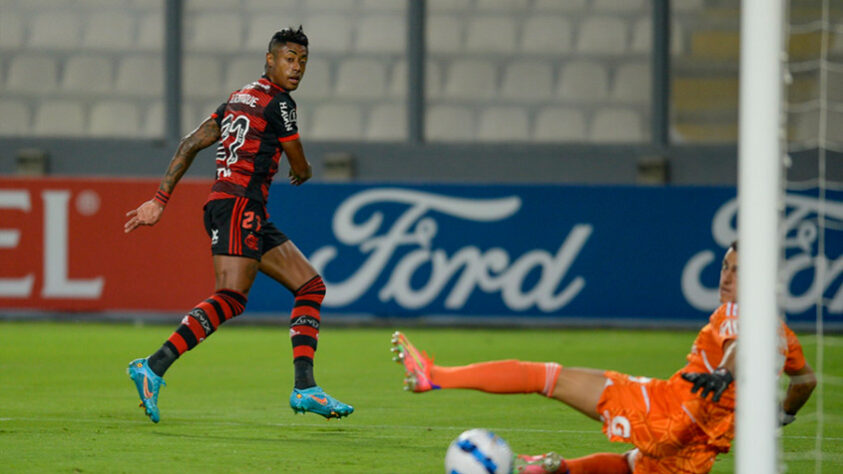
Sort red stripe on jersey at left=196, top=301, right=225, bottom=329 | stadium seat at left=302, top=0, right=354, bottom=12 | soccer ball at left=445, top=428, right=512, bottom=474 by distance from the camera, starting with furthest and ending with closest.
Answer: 1. stadium seat at left=302, top=0, right=354, bottom=12
2. red stripe on jersey at left=196, top=301, right=225, bottom=329
3. soccer ball at left=445, top=428, right=512, bottom=474

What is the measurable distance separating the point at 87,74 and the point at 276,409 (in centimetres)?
984

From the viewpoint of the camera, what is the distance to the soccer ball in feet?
14.5

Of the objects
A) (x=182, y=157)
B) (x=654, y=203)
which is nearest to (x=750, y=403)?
(x=182, y=157)

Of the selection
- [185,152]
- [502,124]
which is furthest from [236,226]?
[502,124]

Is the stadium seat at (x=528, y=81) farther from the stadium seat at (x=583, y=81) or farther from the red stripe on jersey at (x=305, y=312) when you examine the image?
the red stripe on jersey at (x=305, y=312)

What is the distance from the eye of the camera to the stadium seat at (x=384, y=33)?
1555 centimetres

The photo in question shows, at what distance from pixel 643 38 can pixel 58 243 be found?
263 inches

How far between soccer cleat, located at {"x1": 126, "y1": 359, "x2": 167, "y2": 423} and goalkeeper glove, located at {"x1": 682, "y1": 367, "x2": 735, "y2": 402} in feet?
9.11

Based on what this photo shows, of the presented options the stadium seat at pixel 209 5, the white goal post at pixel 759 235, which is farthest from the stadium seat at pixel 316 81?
the white goal post at pixel 759 235

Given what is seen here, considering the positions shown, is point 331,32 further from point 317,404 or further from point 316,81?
point 317,404

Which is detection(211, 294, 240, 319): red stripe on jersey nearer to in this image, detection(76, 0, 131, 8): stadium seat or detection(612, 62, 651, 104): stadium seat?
detection(612, 62, 651, 104): stadium seat

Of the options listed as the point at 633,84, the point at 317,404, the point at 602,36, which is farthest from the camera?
the point at 602,36

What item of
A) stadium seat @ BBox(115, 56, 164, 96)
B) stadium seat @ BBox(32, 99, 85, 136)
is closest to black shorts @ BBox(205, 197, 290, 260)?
stadium seat @ BBox(115, 56, 164, 96)

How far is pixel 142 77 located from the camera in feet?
52.0
